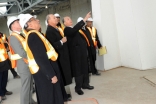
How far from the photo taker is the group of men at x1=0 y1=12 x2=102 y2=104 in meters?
1.76

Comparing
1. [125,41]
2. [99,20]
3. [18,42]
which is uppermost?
[99,20]

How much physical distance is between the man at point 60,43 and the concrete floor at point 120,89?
1.65ft

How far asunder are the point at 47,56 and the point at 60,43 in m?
0.82

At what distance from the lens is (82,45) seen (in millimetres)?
2979

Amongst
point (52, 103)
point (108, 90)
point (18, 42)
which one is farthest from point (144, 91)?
point (18, 42)

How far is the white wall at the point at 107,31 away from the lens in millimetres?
4430

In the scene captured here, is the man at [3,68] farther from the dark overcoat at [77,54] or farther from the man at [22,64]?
the dark overcoat at [77,54]

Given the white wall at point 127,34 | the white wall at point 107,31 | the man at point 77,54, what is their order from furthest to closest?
the white wall at point 107,31
the white wall at point 127,34
the man at point 77,54

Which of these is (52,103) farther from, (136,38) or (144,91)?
(136,38)

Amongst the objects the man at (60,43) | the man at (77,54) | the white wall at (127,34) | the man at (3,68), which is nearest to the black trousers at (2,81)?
the man at (3,68)

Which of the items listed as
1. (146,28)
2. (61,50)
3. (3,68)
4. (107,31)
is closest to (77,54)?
(61,50)

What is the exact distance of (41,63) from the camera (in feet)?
5.61

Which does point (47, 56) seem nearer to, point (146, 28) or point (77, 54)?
point (77, 54)

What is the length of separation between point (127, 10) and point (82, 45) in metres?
1.91
